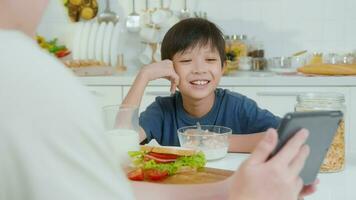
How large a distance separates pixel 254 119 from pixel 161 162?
0.58 m

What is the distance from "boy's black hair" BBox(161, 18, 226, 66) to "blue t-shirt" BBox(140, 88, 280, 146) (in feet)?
0.54

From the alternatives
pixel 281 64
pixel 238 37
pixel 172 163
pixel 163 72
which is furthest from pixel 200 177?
pixel 238 37

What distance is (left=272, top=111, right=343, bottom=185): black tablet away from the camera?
0.67 m

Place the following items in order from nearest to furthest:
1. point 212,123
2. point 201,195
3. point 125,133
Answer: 1. point 201,195
2. point 125,133
3. point 212,123

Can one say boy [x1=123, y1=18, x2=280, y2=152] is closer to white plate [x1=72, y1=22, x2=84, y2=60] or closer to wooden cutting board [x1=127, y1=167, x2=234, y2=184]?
wooden cutting board [x1=127, y1=167, x2=234, y2=184]

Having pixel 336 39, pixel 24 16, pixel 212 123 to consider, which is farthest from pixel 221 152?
pixel 336 39

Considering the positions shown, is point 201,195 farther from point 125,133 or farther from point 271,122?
point 271,122

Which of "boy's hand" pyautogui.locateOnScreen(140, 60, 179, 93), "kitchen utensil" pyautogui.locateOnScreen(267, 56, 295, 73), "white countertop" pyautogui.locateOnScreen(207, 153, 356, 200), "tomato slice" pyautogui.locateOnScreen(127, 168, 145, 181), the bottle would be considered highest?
the bottle

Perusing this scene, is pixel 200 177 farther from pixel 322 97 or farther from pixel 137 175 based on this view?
pixel 322 97

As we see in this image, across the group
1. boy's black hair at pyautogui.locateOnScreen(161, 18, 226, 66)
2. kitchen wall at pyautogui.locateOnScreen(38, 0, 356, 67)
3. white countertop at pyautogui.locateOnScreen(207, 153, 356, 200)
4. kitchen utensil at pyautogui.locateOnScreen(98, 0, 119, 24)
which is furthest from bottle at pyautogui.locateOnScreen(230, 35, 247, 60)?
white countertop at pyautogui.locateOnScreen(207, 153, 356, 200)

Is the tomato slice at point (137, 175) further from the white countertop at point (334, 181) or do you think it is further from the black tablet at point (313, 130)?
the black tablet at point (313, 130)

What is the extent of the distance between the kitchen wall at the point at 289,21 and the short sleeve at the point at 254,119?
1.57 meters

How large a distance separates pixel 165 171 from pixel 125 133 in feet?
0.60

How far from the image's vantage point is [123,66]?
321 cm
